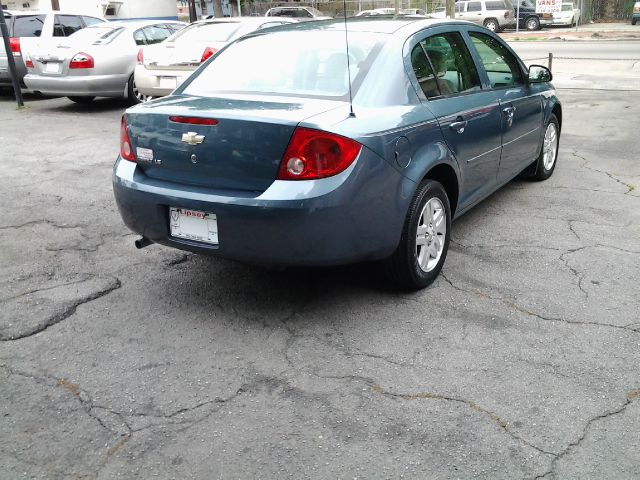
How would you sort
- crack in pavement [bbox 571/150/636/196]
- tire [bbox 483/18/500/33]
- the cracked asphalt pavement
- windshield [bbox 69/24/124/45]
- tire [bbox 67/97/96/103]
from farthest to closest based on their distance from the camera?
tire [bbox 483/18/500/33] → tire [bbox 67/97/96/103] → windshield [bbox 69/24/124/45] → crack in pavement [bbox 571/150/636/196] → the cracked asphalt pavement

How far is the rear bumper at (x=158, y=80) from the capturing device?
960cm

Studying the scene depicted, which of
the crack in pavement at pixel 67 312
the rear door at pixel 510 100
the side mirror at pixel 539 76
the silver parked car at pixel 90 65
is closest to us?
the crack in pavement at pixel 67 312

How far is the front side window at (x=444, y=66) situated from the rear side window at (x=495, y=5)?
31232 millimetres

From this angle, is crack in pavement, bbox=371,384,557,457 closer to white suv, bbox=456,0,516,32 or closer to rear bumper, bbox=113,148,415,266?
rear bumper, bbox=113,148,415,266

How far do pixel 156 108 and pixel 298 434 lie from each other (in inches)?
80.3

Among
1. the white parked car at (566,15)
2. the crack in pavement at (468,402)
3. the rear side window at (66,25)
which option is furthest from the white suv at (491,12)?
the crack in pavement at (468,402)

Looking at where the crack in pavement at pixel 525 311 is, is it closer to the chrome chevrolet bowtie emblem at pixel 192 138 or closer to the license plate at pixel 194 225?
the license plate at pixel 194 225

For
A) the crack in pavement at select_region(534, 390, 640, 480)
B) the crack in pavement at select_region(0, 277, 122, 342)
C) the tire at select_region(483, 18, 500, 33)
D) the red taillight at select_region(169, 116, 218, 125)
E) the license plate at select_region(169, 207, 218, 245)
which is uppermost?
the tire at select_region(483, 18, 500, 33)

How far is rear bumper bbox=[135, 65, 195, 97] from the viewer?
31.5 ft

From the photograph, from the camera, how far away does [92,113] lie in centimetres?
1104

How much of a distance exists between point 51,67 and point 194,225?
855cm

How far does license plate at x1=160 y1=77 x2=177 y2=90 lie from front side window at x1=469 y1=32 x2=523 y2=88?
5.67 meters

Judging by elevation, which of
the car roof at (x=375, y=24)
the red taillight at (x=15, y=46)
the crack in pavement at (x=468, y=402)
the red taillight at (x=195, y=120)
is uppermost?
the red taillight at (x=15, y=46)

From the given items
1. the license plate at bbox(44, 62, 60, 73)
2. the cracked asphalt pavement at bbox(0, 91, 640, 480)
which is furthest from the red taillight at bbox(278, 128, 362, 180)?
the license plate at bbox(44, 62, 60, 73)
